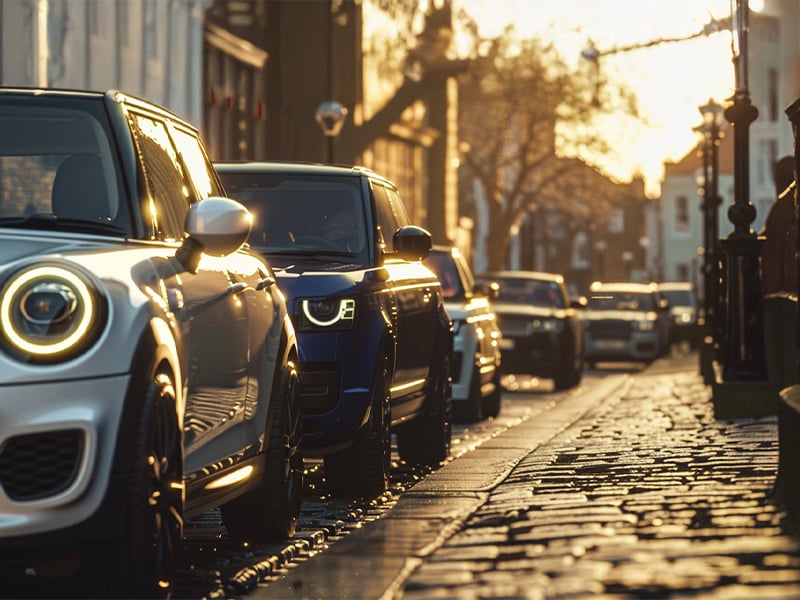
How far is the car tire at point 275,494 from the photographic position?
29.0ft

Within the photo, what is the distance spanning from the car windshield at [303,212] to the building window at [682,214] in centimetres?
12104

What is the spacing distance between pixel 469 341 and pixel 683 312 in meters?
45.2

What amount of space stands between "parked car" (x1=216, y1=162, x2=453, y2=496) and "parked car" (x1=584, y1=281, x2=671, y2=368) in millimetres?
27066

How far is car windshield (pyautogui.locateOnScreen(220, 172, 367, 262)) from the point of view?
12086mm

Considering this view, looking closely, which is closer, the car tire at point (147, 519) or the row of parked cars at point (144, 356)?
the row of parked cars at point (144, 356)

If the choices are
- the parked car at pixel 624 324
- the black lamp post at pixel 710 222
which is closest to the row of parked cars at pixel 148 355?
the black lamp post at pixel 710 222

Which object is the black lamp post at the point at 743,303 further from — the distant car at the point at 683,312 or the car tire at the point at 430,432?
the distant car at the point at 683,312

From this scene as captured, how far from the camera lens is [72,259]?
6523 mm

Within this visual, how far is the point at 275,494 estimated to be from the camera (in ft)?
29.3

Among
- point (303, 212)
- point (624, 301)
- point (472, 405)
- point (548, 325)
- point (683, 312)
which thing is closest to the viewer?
point (303, 212)

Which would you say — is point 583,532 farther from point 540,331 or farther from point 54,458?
point 540,331

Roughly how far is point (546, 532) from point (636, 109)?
64.9 m

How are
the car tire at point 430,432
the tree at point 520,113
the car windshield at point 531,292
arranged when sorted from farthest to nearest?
1. the tree at point 520,113
2. the car windshield at point 531,292
3. the car tire at point 430,432

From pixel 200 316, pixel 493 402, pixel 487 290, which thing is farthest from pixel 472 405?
pixel 200 316
